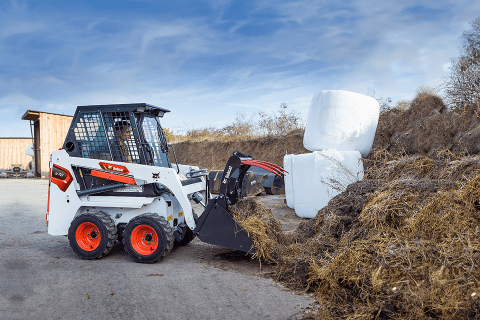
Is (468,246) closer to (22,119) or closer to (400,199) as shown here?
(400,199)

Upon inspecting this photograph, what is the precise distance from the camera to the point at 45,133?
25297mm

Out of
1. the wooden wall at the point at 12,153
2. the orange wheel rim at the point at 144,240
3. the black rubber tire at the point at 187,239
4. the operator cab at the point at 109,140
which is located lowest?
the black rubber tire at the point at 187,239

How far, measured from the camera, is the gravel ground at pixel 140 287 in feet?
11.4

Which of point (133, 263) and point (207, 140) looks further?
point (207, 140)

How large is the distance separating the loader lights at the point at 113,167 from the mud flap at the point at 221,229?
1.35 meters

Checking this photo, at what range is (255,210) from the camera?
5098 mm

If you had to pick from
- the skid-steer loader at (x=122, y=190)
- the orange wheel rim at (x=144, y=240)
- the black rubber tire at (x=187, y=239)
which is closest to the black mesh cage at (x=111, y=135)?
the skid-steer loader at (x=122, y=190)

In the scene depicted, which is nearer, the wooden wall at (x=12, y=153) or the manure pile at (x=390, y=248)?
the manure pile at (x=390, y=248)

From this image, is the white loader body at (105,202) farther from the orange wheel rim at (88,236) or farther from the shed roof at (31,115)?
the shed roof at (31,115)

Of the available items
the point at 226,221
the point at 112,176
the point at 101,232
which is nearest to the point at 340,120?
the point at 226,221

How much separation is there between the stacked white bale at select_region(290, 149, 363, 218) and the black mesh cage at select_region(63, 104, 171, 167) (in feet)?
13.2

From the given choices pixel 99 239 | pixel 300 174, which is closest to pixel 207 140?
pixel 300 174

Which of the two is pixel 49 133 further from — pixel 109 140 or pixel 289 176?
pixel 109 140

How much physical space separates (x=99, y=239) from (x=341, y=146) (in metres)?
5.79
